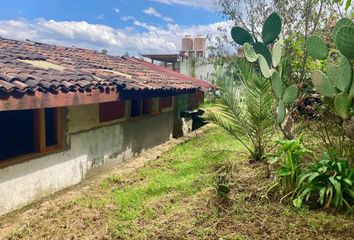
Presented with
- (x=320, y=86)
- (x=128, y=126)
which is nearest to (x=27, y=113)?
(x=128, y=126)

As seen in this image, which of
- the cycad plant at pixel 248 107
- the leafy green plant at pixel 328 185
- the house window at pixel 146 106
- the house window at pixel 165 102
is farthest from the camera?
the house window at pixel 165 102

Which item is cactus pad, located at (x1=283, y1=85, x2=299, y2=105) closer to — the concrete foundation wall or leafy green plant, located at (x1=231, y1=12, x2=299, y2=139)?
leafy green plant, located at (x1=231, y1=12, x2=299, y2=139)

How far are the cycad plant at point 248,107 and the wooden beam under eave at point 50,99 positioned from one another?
7.49 ft

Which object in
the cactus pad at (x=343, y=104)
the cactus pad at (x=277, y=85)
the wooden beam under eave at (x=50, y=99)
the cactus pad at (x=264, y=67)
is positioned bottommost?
the wooden beam under eave at (x=50, y=99)

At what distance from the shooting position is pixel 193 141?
10.3 metres

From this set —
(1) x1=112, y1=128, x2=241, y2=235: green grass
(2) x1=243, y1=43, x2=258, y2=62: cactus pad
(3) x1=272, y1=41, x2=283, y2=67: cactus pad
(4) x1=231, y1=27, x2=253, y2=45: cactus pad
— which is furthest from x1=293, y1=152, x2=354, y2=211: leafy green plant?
(4) x1=231, y1=27, x2=253, y2=45: cactus pad

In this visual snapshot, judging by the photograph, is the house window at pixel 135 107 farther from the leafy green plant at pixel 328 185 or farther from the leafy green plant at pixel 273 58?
the leafy green plant at pixel 328 185

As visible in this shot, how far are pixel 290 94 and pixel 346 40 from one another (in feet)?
5.28

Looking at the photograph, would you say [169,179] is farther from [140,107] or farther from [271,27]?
[140,107]

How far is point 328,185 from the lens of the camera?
168 inches

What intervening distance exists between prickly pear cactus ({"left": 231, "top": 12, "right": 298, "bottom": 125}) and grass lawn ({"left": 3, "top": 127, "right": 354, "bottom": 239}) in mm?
1286

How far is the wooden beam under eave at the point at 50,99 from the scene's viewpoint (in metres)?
4.35

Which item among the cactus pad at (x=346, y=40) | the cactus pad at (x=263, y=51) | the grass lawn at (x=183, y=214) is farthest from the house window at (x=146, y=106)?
the cactus pad at (x=346, y=40)

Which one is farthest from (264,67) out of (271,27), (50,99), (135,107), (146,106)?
(146,106)
